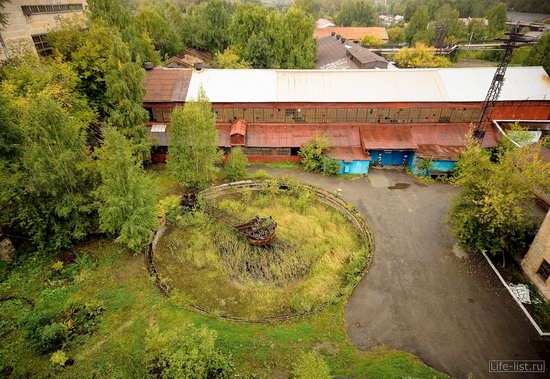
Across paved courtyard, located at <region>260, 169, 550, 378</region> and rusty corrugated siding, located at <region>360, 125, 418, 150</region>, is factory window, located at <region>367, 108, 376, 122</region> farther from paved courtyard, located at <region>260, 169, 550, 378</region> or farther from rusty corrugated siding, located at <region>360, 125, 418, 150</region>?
paved courtyard, located at <region>260, 169, 550, 378</region>

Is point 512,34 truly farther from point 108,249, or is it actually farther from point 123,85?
point 108,249

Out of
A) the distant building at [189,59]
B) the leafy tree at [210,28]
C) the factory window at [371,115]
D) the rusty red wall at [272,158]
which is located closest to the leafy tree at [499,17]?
the leafy tree at [210,28]

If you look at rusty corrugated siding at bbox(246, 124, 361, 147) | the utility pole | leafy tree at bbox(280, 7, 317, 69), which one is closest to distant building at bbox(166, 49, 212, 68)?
leafy tree at bbox(280, 7, 317, 69)

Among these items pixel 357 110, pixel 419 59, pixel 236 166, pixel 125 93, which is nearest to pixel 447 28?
pixel 419 59

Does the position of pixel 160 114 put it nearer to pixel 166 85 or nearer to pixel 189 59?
pixel 166 85

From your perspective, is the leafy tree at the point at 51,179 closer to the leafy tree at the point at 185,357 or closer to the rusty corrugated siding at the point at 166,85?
the leafy tree at the point at 185,357

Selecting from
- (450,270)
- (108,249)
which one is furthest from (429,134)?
(108,249)
